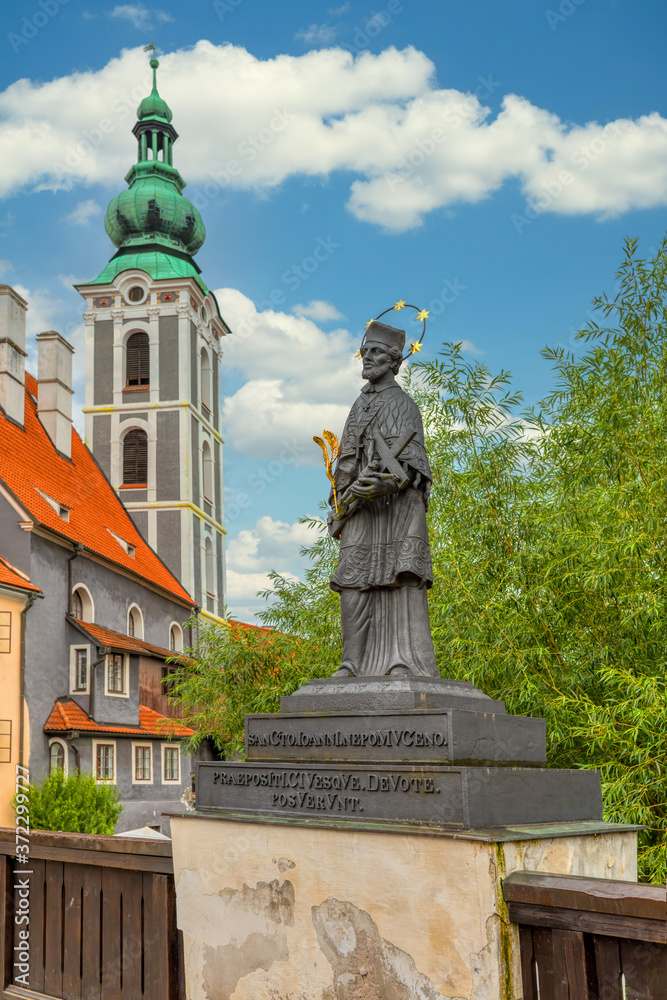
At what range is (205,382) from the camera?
3981cm

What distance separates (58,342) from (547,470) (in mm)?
18020

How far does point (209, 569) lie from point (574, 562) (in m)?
30.4

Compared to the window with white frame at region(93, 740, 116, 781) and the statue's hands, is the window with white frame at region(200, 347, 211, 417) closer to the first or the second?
the window with white frame at region(93, 740, 116, 781)

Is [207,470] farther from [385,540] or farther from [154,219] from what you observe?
[385,540]

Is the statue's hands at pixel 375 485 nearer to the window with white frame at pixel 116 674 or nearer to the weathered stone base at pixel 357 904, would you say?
the weathered stone base at pixel 357 904

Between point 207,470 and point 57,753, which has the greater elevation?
point 207,470

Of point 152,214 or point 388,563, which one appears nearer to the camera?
point 388,563

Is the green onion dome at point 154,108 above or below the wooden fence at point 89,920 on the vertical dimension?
above

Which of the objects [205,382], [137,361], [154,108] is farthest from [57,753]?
[154,108]

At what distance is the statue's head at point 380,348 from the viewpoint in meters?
4.95

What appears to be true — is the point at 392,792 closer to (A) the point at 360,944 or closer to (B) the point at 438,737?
(B) the point at 438,737

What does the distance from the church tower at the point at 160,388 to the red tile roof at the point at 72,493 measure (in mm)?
3633

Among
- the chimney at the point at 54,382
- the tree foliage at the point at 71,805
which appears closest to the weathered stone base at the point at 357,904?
the tree foliage at the point at 71,805

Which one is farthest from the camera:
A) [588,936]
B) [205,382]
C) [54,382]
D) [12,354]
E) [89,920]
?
[205,382]
